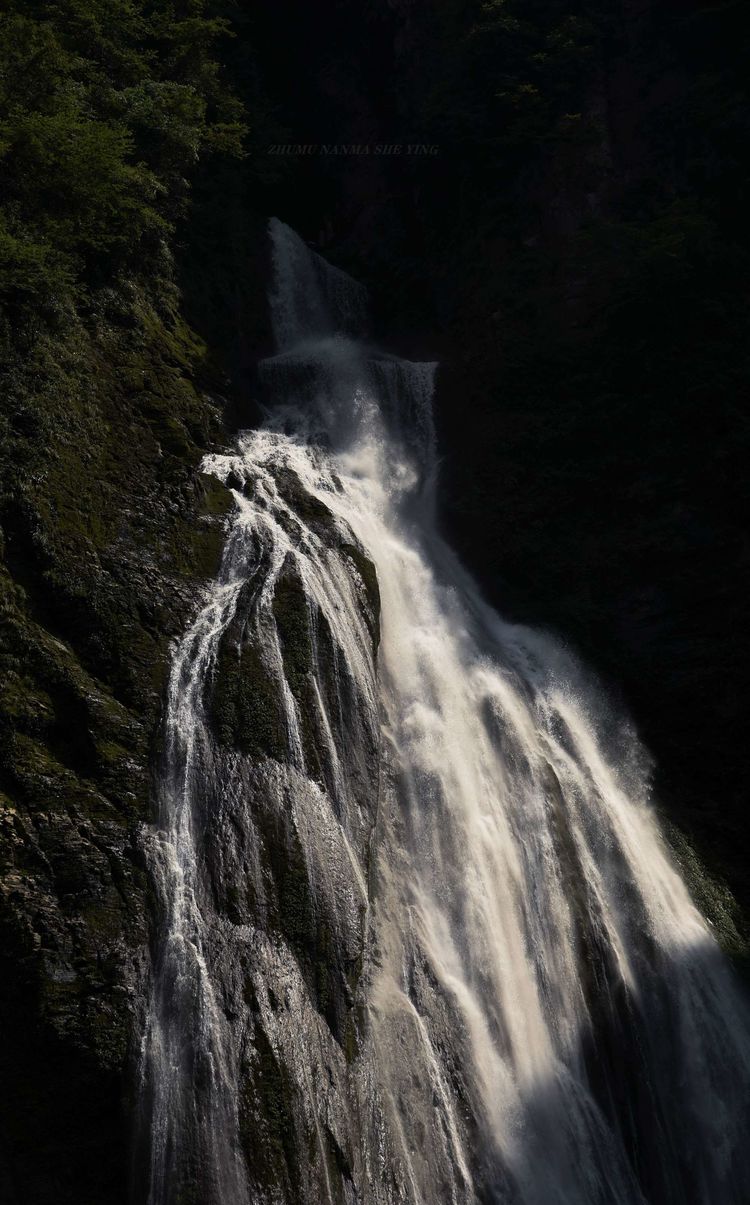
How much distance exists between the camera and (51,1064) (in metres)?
9.12

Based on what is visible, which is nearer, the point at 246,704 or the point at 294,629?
the point at 246,704

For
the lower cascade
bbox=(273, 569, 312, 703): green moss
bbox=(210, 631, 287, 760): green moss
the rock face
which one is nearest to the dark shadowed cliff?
the rock face

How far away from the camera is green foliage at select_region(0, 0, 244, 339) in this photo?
14.6 metres

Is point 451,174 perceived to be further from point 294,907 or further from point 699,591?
point 294,907

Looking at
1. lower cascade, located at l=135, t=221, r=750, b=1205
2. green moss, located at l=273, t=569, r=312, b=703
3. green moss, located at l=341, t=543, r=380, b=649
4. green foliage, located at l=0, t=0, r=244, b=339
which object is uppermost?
green foliage, located at l=0, t=0, r=244, b=339

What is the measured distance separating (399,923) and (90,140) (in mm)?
13209

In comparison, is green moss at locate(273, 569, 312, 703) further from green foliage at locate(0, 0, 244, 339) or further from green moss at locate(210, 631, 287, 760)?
green foliage at locate(0, 0, 244, 339)

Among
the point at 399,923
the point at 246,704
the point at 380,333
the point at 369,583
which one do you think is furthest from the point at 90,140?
the point at 399,923

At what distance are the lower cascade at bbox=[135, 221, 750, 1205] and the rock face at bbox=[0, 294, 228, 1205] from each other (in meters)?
0.40

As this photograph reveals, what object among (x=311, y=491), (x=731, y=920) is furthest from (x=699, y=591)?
(x=311, y=491)

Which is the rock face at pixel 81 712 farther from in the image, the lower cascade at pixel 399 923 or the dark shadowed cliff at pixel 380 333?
the lower cascade at pixel 399 923

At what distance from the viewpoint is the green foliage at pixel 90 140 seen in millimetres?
14609

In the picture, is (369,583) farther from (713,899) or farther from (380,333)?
(380,333)

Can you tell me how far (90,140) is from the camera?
1573cm
